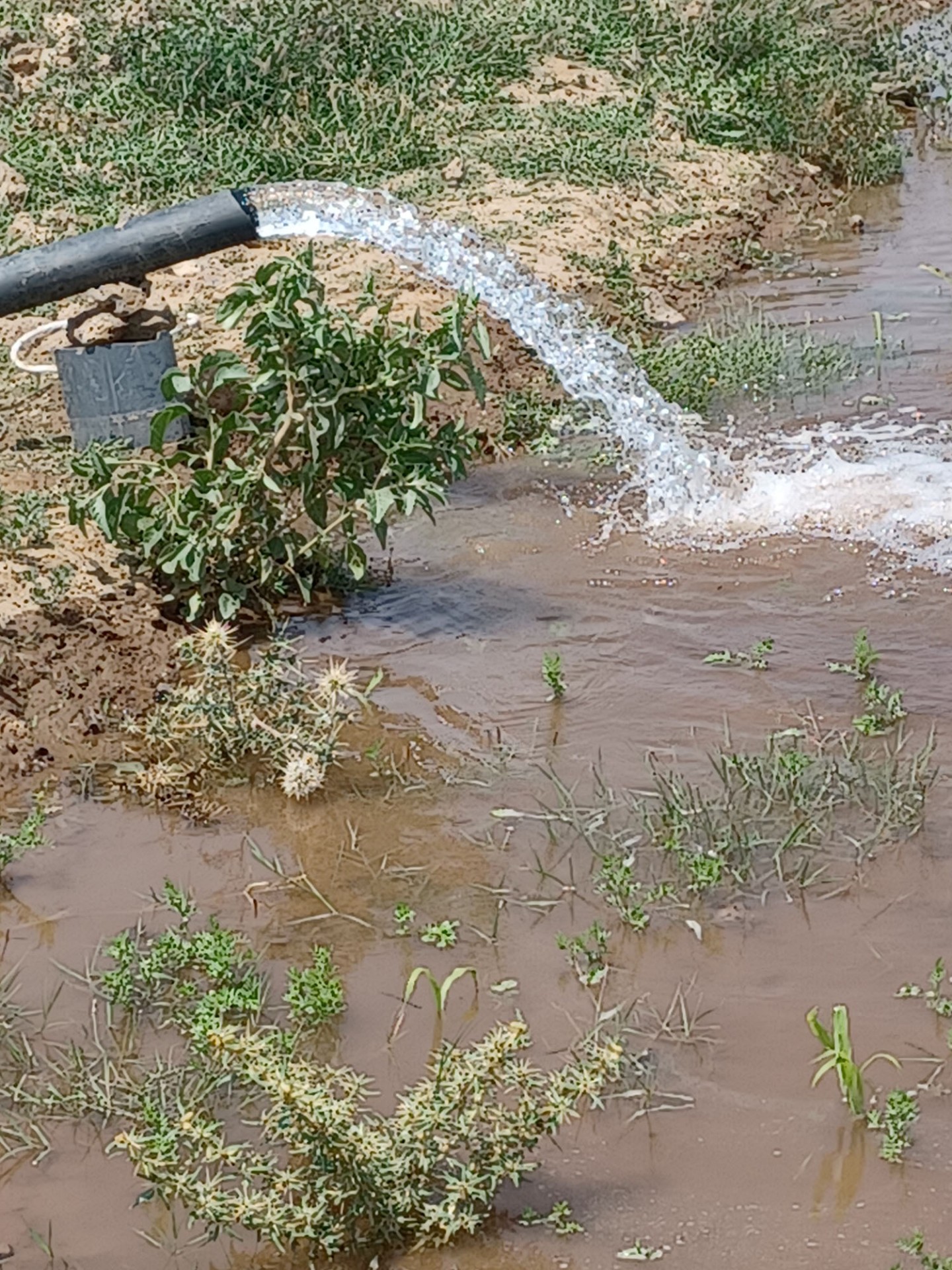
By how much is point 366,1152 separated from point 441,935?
995mm

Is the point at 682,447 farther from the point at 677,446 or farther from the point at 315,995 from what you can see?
the point at 315,995

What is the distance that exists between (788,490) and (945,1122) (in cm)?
326

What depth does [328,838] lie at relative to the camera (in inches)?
167

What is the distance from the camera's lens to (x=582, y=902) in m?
3.85

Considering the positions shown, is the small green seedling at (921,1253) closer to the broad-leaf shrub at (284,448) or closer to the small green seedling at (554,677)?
the small green seedling at (554,677)

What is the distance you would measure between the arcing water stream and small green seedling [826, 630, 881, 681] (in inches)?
29.2

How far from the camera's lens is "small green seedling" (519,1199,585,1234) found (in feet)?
9.55

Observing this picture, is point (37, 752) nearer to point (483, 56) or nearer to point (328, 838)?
point (328, 838)

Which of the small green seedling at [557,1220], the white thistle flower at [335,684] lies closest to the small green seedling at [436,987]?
the small green seedling at [557,1220]

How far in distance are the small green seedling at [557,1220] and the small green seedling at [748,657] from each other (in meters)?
2.18

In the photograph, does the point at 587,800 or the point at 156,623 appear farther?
the point at 156,623

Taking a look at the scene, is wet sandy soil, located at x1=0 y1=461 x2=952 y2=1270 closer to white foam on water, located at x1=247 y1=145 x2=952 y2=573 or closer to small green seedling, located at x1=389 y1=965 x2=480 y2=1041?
small green seedling, located at x1=389 y1=965 x2=480 y2=1041

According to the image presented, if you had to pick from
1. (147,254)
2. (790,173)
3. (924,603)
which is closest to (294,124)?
(790,173)

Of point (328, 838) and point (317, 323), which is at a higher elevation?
point (317, 323)
